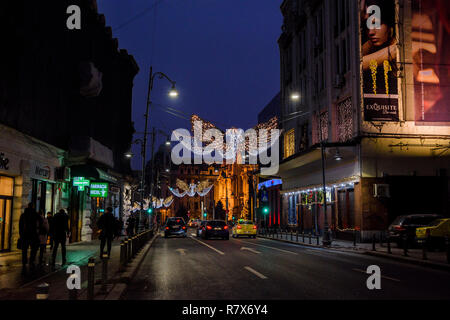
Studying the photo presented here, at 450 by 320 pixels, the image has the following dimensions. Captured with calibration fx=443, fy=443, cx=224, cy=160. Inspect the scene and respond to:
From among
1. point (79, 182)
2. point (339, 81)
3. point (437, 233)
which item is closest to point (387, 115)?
point (339, 81)

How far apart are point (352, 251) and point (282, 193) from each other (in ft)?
87.2

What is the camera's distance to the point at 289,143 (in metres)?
46.2

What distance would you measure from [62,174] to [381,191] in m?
19.8

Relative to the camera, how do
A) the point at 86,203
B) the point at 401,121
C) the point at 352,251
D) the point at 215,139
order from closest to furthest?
1. the point at 352,251
2. the point at 401,121
3. the point at 86,203
4. the point at 215,139

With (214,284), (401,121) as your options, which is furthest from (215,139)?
(214,284)

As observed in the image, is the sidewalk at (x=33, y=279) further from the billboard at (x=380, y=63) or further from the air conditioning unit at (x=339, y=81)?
the air conditioning unit at (x=339, y=81)

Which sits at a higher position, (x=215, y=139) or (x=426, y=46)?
(x=426, y=46)

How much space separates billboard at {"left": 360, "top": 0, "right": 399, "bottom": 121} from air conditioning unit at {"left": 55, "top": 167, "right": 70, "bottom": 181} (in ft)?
60.3

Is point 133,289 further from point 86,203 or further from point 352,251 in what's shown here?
point 86,203

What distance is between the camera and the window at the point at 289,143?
44.9 metres

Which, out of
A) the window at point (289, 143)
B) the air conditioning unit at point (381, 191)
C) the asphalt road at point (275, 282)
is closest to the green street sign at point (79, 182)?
the asphalt road at point (275, 282)

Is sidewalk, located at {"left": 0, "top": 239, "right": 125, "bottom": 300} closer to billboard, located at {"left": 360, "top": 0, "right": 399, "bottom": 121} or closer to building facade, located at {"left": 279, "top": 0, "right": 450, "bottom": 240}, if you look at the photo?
building facade, located at {"left": 279, "top": 0, "right": 450, "bottom": 240}

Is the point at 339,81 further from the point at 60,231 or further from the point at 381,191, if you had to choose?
→ the point at 60,231
